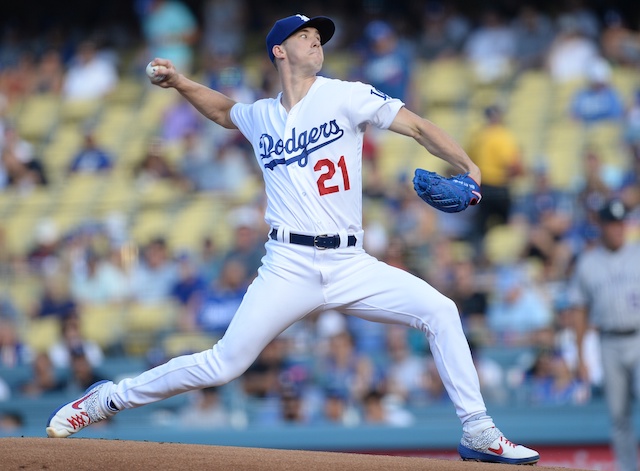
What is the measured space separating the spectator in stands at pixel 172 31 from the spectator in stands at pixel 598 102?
4.86 m

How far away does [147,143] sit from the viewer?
1143 cm

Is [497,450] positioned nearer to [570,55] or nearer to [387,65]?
[387,65]

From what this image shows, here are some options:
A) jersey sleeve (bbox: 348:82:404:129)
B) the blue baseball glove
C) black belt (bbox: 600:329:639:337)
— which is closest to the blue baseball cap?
jersey sleeve (bbox: 348:82:404:129)

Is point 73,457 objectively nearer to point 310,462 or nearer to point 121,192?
point 310,462

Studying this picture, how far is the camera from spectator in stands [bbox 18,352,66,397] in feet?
28.5

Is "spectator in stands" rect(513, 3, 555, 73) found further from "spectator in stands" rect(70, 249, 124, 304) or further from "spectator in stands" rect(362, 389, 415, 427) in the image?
"spectator in stands" rect(70, 249, 124, 304)

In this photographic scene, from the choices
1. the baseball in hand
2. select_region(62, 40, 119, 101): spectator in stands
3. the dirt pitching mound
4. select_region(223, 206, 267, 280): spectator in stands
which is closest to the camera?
the dirt pitching mound

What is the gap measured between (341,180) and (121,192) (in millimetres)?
6751

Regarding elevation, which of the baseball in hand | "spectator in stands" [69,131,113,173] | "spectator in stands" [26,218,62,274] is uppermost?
"spectator in stands" [69,131,113,173]

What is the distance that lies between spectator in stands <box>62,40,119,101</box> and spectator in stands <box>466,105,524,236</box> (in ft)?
17.2

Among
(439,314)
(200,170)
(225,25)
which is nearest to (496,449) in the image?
(439,314)

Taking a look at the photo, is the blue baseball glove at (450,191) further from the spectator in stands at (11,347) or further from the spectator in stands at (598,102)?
the spectator in stands at (598,102)

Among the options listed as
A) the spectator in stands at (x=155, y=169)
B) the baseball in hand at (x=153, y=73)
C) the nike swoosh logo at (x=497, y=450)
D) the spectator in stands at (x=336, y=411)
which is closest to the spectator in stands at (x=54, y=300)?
the spectator in stands at (x=155, y=169)

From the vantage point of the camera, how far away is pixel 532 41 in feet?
36.0
